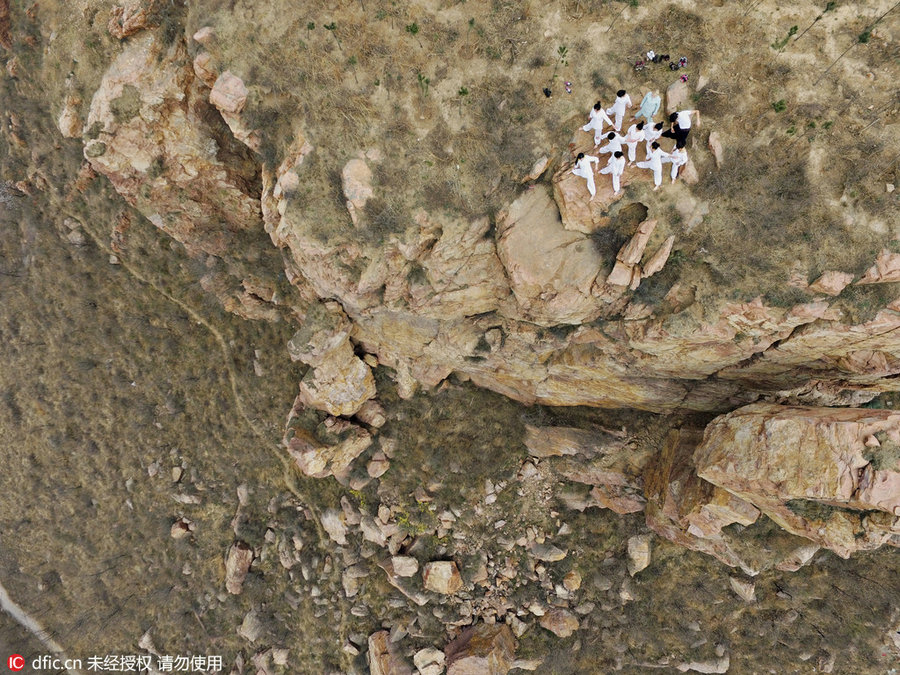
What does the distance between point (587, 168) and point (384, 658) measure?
24049 mm

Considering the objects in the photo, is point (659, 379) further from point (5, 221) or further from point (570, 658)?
point (5, 221)

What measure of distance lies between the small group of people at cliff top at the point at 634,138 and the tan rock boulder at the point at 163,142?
1274 cm

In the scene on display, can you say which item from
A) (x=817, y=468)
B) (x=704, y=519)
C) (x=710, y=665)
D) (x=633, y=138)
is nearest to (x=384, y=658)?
(x=710, y=665)

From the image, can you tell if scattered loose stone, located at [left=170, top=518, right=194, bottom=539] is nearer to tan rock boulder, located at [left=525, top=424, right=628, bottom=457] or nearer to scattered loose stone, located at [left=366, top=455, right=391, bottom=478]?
scattered loose stone, located at [left=366, top=455, right=391, bottom=478]

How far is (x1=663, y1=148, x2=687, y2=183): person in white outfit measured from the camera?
481 inches

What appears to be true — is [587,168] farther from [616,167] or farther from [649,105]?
[649,105]

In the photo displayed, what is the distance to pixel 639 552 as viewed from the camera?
2019 cm

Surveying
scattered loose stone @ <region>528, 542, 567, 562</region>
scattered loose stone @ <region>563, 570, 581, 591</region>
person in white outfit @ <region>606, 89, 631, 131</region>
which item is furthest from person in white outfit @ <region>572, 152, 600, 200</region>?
scattered loose stone @ <region>563, 570, 581, 591</region>

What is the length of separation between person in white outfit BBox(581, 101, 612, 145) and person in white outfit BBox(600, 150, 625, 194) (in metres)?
0.76

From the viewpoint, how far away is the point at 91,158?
639 inches

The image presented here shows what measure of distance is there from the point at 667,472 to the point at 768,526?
437 cm

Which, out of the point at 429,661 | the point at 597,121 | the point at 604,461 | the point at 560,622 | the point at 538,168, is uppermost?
the point at 597,121

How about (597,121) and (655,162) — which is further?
(597,121)

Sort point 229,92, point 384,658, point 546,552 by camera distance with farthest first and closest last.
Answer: point 384,658 < point 546,552 < point 229,92
